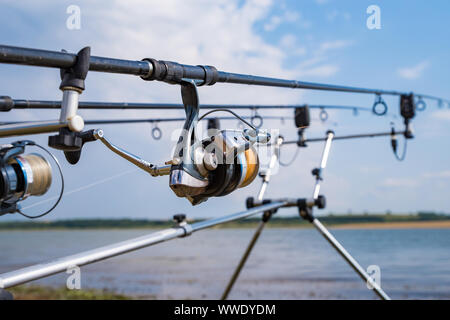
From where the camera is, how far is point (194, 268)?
14.9 metres

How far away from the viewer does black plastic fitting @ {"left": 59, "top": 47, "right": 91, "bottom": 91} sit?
105 centimetres

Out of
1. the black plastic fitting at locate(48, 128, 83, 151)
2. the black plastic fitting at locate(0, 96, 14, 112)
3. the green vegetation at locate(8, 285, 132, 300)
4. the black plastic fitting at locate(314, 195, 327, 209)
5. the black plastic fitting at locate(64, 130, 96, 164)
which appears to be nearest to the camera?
the black plastic fitting at locate(48, 128, 83, 151)

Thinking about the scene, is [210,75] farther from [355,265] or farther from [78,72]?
[355,265]

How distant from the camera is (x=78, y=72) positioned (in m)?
1.05

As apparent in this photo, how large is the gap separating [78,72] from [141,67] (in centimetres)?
20

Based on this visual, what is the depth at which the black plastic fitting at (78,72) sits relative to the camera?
1.05m

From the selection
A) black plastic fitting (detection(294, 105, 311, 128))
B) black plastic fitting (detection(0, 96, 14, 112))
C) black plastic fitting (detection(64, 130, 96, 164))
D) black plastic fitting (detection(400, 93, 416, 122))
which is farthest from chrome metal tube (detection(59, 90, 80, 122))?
black plastic fitting (detection(400, 93, 416, 122))

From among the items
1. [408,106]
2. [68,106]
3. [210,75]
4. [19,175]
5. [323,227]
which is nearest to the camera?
[68,106]

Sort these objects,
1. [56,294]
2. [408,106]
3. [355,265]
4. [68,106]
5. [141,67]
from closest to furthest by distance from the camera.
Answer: [68,106] → [141,67] → [355,265] → [408,106] → [56,294]

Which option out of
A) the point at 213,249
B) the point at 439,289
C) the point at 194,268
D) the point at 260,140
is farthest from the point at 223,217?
the point at 213,249

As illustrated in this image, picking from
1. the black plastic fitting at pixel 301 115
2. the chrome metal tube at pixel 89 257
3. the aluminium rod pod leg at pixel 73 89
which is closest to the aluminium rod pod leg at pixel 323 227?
the black plastic fitting at pixel 301 115

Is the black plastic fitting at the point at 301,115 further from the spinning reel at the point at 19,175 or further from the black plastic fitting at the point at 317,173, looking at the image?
the spinning reel at the point at 19,175

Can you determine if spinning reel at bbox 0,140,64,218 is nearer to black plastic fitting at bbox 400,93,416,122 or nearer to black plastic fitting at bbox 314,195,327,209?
black plastic fitting at bbox 314,195,327,209

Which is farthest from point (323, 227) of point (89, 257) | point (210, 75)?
point (210, 75)
